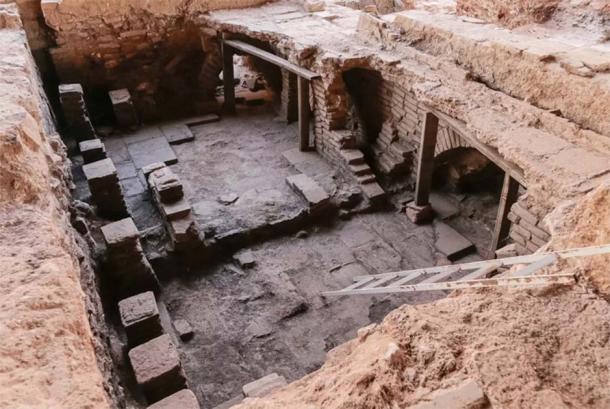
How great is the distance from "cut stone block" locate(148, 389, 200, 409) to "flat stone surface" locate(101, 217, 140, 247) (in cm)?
178

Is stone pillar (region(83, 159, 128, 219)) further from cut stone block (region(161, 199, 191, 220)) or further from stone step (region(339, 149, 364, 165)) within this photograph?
stone step (region(339, 149, 364, 165))

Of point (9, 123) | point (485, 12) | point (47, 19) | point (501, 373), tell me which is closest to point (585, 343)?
point (501, 373)

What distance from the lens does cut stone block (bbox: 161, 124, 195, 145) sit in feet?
27.0

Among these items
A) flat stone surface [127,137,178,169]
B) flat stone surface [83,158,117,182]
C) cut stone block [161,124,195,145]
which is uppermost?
flat stone surface [83,158,117,182]

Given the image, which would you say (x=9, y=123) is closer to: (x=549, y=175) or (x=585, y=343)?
(x=585, y=343)

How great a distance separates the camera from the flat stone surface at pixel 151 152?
7680mm

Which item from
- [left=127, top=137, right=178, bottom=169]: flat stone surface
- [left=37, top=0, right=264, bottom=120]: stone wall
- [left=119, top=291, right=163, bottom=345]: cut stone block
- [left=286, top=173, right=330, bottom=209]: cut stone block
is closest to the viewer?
[left=119, top=291, right=163, bottom=345]: cut stone block

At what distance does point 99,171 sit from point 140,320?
2.12 m

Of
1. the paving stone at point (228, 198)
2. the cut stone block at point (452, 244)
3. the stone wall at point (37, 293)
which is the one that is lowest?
the cut stone block at point (452, 244)

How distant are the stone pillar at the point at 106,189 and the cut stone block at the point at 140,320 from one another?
169cm

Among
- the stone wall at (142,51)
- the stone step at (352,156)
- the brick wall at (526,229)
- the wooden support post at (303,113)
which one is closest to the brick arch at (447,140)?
the stone step at (352,156)

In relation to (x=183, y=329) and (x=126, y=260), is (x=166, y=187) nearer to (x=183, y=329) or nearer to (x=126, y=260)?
(x=126, y=260)

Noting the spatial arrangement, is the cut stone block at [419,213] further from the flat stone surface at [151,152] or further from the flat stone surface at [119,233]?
the flat stone surface at [151,152]

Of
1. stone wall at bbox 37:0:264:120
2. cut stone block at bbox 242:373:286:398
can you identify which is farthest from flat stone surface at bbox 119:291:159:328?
stone wall at bbox 37:0:264:120
